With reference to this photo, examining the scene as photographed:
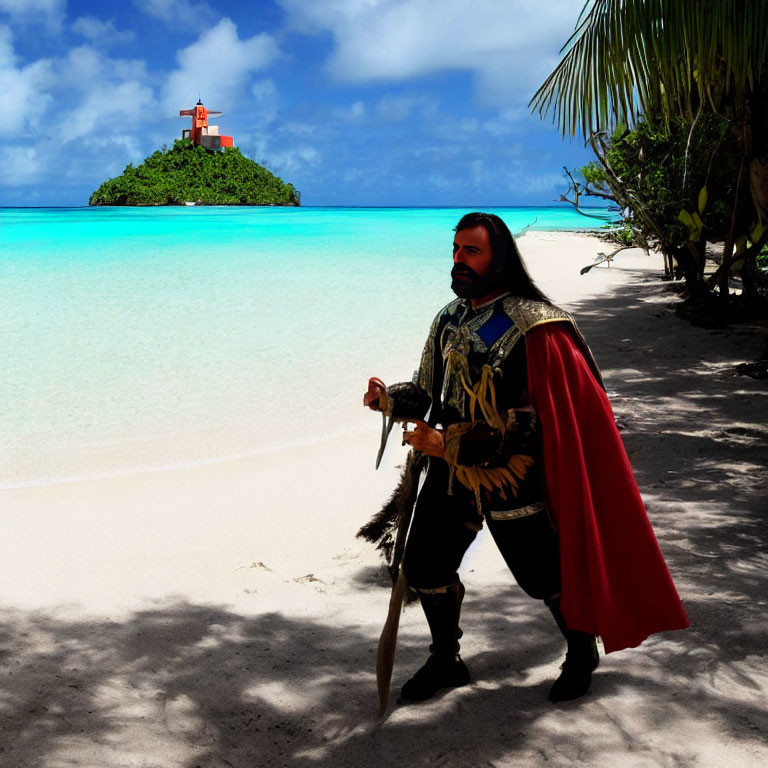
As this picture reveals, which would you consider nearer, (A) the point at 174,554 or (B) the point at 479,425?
(B) the point at 479,425

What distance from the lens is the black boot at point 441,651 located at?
10.6ft

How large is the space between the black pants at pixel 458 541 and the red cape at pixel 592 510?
0.11 m

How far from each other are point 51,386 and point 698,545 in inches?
344

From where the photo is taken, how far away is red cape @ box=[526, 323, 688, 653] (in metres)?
2.89

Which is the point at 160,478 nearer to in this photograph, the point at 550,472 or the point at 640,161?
the point at 550,472

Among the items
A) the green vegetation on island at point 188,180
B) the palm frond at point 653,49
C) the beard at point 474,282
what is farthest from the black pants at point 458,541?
the green vegetation on island at point 188,180

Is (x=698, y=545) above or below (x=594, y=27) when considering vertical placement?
below

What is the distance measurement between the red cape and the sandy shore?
0.44 m

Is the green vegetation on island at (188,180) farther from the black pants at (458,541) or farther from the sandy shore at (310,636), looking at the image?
the black pants at (458,541)

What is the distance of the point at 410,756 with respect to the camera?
9.78 feet

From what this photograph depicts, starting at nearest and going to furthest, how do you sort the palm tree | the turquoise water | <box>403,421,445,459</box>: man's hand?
1. <box>403,421,445,459</box>: man's hand
2. the palm tree
3. the turquoise water

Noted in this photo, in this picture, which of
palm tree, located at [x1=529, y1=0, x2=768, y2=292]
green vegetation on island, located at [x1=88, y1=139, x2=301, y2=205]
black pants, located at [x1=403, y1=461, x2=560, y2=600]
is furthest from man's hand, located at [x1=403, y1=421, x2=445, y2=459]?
green vegetation on island, located at [x1=88, y1=139, x2=301, y2=205]

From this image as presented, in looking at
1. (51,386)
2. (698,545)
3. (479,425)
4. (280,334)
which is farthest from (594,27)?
(280,334)

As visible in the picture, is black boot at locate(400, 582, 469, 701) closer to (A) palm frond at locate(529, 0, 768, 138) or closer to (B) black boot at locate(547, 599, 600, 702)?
(B) black boot at locate(547, 599, 600, 702)
